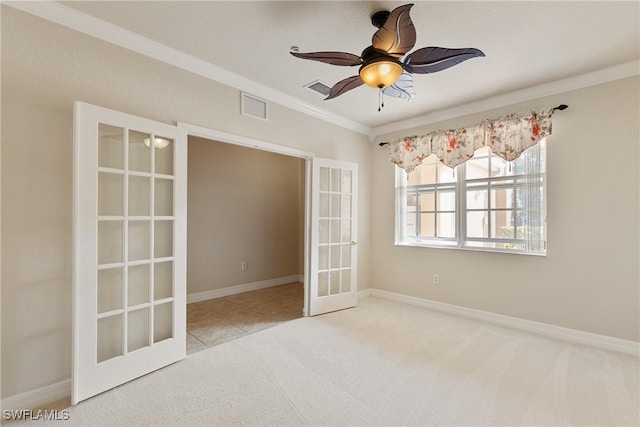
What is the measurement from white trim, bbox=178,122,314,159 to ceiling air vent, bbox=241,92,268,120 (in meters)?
0.29

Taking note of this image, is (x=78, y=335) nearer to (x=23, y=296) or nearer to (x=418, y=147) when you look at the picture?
(x=23, y=296)

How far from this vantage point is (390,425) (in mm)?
1768

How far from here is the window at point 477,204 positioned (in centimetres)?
320

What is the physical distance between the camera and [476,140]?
3545 millimetres

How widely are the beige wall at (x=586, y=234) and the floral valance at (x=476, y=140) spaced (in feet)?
0.65

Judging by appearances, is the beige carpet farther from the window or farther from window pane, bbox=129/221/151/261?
the window

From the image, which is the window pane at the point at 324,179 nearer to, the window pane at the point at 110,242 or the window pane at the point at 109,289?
the window pane at the point at 110,242

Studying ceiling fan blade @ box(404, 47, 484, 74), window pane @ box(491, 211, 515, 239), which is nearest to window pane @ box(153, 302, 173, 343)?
ceiling fan blade @ box(404, 47, 484, 74)

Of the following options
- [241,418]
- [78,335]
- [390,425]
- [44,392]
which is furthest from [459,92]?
[44,392]

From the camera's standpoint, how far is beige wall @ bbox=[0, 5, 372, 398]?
1.86 meters

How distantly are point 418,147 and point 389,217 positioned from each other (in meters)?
1.15

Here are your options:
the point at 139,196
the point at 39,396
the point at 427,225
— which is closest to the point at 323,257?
the point at 427,225

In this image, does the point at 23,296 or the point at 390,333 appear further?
the point at 390,333

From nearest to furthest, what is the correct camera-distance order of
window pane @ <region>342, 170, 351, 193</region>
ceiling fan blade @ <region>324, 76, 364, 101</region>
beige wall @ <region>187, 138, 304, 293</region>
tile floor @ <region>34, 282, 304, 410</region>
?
ceiling fan blade @ <region>324, 76, 364, 101</region>, tile floor @ <region>34, 282, 304, 410</region>, window pane @ <region>342, 170, 351, 193</region>, beige wall @ <region>187, 138, 304, 293</region>
